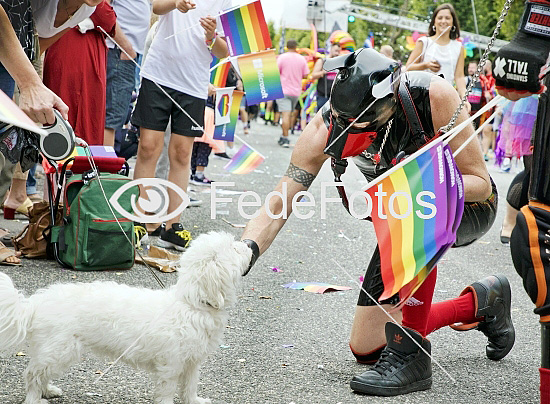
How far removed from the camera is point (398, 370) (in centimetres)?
321

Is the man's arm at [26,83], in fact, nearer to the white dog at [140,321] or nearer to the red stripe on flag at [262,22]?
the white dog at [140,321]

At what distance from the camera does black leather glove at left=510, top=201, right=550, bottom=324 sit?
8.32 feet

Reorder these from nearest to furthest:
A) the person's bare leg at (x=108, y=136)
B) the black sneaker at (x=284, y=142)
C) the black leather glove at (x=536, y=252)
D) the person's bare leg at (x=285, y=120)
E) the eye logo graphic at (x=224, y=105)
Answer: the black leather glove at (x=536, y=252)
the person's bare leg at (x=108, y=136)
the eye logo graphic at (x=224, y=105)
the person's bare leg at (x=285, y=120)
the black sneaker at (x=284, y=142)

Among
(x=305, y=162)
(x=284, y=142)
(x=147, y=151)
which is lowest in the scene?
(x=284, y=142)

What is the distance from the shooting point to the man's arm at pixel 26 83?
10.1ft

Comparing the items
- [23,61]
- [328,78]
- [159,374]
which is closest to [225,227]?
[23,61]

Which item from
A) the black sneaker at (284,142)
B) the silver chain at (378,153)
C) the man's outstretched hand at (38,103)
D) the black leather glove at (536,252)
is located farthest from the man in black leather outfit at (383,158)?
the black sneaker at (284,142)

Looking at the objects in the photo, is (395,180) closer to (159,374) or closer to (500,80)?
(500,80)

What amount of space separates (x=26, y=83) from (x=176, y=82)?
2688 millimetres

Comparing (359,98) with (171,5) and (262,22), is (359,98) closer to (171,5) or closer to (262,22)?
(171,5)

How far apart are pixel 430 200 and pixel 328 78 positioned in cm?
1213

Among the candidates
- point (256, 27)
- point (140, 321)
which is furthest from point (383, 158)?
point (256, 27)

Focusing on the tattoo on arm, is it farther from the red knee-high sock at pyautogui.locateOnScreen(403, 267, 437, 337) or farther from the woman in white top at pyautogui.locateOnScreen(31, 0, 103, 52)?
the woman in white top at pyautogui.locateOnScreen(31, 0, 103, 52)

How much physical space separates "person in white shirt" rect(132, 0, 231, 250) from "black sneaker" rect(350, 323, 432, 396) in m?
Answer: 2.66
